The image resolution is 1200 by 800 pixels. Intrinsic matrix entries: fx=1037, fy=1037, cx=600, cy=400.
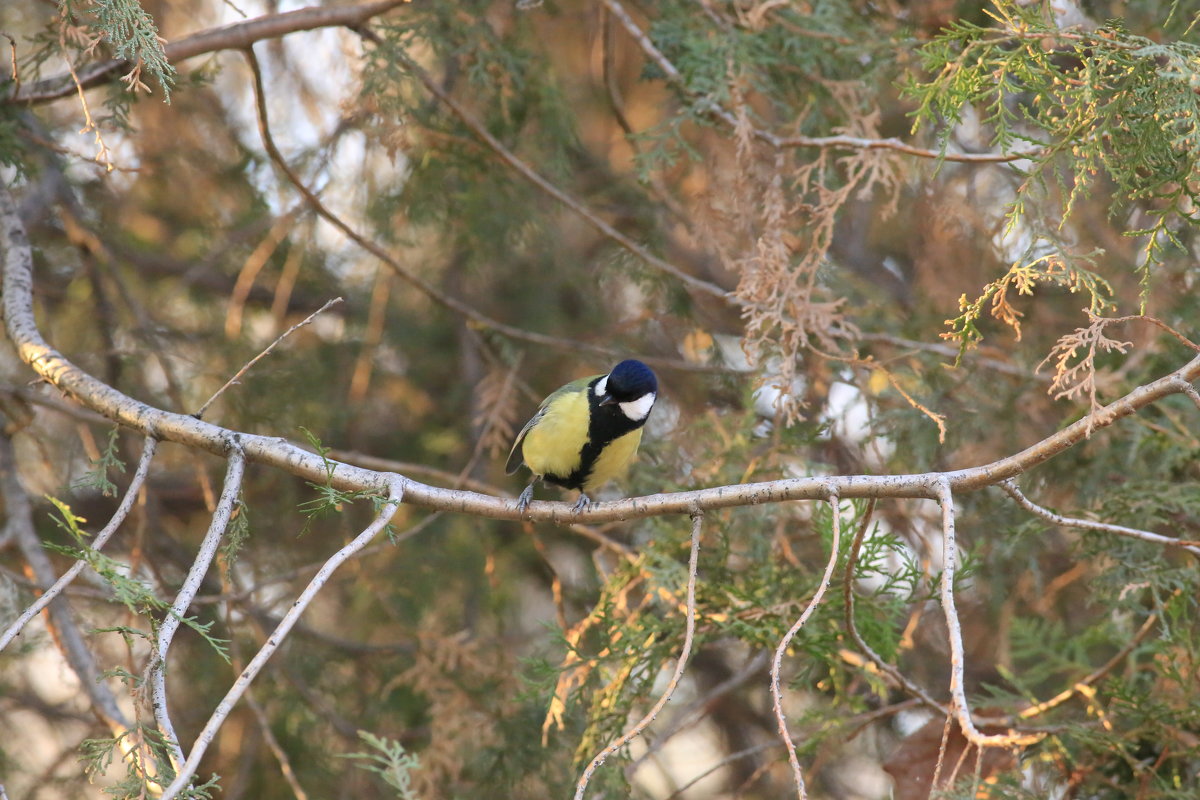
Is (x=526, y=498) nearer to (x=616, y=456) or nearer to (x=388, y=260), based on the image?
(x=616, y=456)

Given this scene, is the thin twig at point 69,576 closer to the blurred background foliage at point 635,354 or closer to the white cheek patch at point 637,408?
the blurred background foliage at point 635,354

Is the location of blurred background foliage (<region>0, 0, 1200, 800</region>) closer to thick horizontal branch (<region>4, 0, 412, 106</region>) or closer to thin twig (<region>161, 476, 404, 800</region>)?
thick horizontal branch (<region>4, 0, 412, 106</region>)

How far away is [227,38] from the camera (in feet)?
9.80

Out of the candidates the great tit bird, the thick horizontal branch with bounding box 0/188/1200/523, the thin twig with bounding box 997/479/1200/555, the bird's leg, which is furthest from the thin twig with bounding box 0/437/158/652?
the thin twig with bounding box 997/479/1200/555

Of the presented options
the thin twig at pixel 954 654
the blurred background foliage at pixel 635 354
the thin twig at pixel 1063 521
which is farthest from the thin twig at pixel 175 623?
the thin twig at pixel 1063 521

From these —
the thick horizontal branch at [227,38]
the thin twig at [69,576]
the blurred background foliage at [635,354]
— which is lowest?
the blurred background foliage at [635,354]

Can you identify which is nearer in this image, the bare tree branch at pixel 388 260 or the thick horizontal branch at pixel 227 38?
the thick horizontal branch at pixel 227 38

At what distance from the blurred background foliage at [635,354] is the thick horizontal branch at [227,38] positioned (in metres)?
0.09

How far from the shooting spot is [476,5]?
12.9 ft

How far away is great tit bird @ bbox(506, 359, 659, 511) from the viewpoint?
3.17 metres

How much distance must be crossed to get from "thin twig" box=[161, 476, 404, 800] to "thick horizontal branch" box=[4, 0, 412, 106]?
61.2 inches

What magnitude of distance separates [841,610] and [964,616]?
192 cm

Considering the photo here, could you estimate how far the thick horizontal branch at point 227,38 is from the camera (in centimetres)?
298

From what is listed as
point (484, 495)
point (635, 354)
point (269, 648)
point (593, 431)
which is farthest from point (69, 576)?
point (635, 354)
